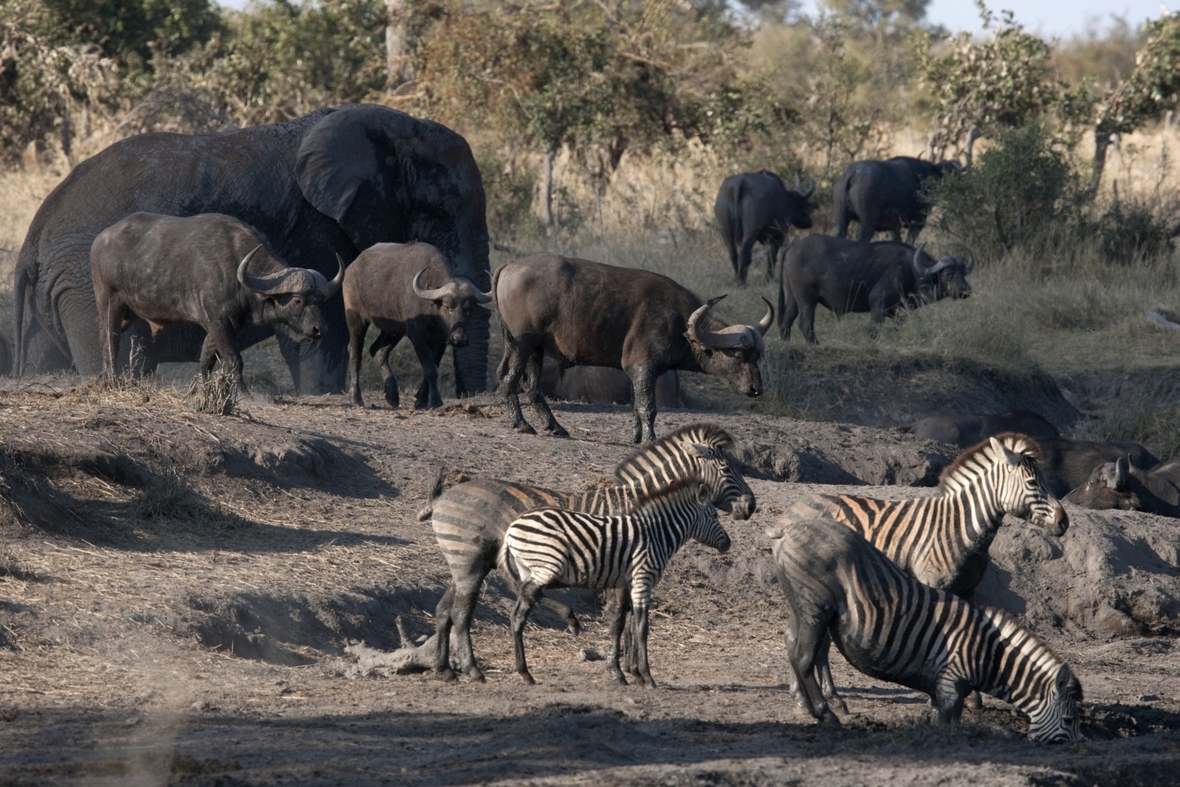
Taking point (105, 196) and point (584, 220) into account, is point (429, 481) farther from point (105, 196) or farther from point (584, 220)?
point (584, 220)

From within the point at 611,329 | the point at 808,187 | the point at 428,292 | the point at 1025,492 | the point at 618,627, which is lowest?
the point at 618,627

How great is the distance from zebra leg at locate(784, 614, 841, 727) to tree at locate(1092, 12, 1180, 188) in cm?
1927

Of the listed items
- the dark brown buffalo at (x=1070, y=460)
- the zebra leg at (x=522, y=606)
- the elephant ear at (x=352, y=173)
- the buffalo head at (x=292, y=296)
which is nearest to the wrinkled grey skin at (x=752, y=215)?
the elephant ear at (x=352, y=173)

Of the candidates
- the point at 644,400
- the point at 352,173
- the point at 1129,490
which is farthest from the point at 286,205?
the point at 1129,490

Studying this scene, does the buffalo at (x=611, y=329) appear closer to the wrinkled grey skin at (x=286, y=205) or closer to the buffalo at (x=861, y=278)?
the wrinkled grey skin at (x=286, y=205)

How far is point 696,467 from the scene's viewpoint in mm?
7449

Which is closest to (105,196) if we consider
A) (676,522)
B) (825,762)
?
(676,522)

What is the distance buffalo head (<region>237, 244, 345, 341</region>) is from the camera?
10.9 m

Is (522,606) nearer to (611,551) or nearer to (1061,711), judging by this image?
(611,551)

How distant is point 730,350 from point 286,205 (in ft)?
16.7

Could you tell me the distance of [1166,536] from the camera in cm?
965

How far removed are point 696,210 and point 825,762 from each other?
732 inches

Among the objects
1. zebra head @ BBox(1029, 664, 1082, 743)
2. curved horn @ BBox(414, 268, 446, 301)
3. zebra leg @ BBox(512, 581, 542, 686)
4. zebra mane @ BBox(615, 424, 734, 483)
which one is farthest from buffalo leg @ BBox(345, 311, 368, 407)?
zebra head @ BBox(1029, 664, 1082, 743)

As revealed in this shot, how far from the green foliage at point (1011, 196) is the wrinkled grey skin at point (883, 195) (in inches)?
30.9
